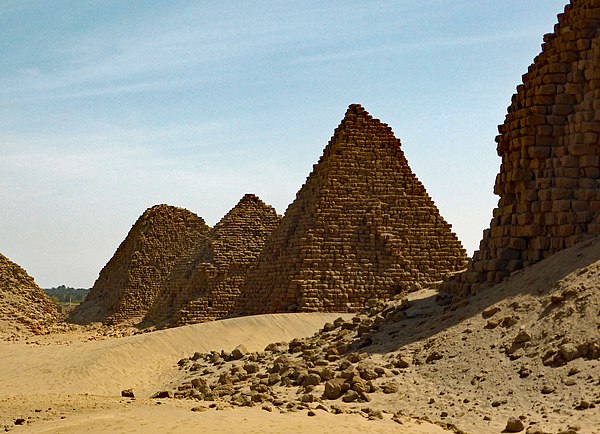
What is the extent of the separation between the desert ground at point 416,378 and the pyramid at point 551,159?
67 cm

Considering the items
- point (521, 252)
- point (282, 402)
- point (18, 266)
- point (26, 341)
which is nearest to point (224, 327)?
point (26, 341)

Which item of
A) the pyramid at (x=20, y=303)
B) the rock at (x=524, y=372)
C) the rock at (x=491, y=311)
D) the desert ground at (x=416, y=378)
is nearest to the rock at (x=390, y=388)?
the desert ground at (x=416, y=378)

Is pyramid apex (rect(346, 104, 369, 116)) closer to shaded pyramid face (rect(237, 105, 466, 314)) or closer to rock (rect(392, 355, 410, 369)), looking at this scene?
shaded pyramid face (rect(237, 105, 466, 314))

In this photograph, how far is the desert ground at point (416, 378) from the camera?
41.2ft

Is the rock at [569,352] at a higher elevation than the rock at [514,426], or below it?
higher

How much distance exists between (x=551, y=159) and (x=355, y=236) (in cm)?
1461

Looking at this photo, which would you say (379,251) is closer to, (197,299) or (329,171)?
(329,171)

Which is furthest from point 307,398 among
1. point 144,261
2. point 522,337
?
point 144,261

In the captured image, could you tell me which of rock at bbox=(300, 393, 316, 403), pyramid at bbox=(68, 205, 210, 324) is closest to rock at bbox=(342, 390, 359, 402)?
rock at bbox=(300, 393, 316, 403)

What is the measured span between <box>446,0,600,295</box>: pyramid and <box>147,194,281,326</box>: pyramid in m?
23.1

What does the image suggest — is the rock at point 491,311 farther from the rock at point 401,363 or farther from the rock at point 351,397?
the rock at point 351,397

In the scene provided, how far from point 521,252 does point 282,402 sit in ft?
18.3

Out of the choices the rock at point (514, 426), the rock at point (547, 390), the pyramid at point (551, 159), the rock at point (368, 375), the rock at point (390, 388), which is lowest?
the rock at point (514, 426)

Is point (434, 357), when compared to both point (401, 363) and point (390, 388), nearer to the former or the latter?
point (401, 363)
